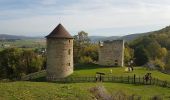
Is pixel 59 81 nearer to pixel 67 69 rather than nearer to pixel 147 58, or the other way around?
pixel 67 69

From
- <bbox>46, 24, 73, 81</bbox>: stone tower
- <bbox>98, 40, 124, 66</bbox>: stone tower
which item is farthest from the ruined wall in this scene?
<bbox>98, 40, 124, 66</bbox>: stone tower

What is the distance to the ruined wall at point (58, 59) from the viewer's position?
45.4m

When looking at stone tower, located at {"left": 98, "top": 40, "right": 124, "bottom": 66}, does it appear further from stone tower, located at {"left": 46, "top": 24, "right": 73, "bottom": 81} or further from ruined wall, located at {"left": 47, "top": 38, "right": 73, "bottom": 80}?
ruined wall, located at {"left": 47, "top": 38, "right": 73, "bottom": 80}

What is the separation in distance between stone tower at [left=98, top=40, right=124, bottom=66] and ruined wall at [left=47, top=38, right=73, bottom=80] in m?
10.5

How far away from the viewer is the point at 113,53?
54500 mm

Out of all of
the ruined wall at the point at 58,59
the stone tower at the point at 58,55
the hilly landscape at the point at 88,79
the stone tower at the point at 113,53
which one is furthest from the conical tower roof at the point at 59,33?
the stone tower at the point at 113,53

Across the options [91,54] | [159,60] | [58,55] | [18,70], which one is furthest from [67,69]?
[159,60]

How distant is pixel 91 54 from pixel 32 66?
13601mm

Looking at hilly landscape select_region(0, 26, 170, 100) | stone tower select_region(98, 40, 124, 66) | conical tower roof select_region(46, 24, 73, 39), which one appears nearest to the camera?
hilly landscape select_region(0, 26, 170, 100)

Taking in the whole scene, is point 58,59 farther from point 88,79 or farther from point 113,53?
point 113,53

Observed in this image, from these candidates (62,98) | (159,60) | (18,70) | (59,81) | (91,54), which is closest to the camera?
(62,98)

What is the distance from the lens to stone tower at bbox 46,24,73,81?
4544 centimetres

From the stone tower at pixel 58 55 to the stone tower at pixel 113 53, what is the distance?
10.3 m

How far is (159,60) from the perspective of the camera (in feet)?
269
